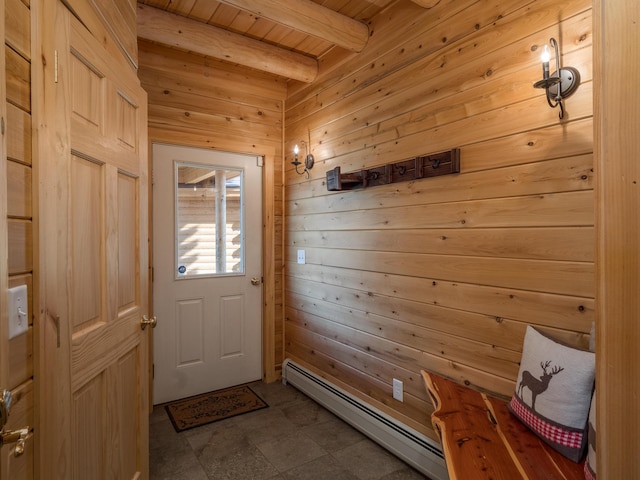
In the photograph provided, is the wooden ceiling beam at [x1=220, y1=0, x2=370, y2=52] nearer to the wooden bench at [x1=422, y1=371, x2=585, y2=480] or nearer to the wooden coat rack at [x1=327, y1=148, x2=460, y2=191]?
the wooden coat rack at [x1=327, y1=148, x2=460, y2=191]

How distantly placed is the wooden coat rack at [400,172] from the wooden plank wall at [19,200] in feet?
5.62

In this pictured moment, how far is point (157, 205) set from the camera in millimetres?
2895

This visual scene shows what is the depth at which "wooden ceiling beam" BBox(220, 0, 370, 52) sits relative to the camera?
2.14m

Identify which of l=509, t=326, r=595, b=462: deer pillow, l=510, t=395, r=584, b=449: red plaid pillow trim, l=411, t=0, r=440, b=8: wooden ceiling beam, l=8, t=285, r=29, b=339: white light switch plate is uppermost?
l=411, t=0, r=440, b=8: wooden ceiling beam

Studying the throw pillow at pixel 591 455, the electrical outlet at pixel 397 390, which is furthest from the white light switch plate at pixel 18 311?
the electrical outlet at pixel 397 390

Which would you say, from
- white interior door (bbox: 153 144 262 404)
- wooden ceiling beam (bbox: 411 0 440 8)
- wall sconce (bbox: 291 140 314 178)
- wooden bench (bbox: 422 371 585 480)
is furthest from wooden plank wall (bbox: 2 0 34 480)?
wall sconce (bbox: 291 140 314 178)

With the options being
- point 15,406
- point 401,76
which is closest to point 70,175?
point 15,406

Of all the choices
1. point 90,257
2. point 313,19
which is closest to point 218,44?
point 313,19

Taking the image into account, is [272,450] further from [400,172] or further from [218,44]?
[218,44]

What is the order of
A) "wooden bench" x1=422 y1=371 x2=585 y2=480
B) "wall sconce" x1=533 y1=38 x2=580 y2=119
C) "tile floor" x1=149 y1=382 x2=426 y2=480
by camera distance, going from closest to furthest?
"wooden bench" x1=422 y1=371 x2=585 y2=480, "wall sconce" x1=533 y1=38 x2=580 y2=119, "tile floor" x1=149 y1=382 x2=426 y2=480

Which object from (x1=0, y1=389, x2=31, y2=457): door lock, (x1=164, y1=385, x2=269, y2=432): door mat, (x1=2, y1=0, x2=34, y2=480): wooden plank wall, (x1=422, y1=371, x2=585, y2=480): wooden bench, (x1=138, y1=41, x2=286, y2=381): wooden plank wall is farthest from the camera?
(x1=138, y1=41, x2=286, y2=381): wooden plank wall

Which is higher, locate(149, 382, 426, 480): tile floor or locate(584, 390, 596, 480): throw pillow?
locate(584, 390, 596, 480): throw pillow

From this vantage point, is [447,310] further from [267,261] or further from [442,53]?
[267,261]

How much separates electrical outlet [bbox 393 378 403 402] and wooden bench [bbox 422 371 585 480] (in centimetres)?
49
